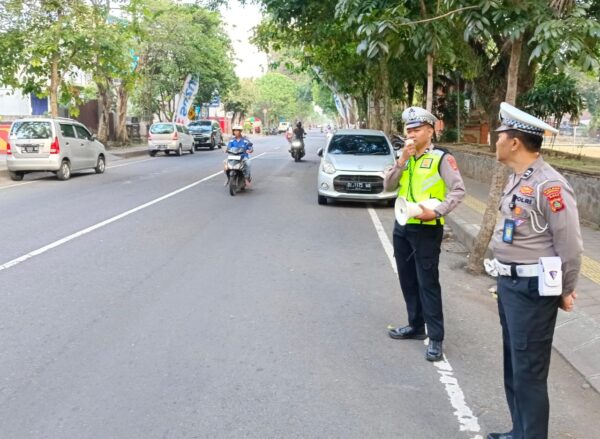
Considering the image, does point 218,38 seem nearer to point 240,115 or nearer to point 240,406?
point 240,115

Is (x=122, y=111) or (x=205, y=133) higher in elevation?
(x=122, y=111)

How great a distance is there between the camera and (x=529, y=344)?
113 inches

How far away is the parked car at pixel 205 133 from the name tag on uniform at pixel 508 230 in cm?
3412

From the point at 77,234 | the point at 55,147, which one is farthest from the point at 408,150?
the point at 55,147

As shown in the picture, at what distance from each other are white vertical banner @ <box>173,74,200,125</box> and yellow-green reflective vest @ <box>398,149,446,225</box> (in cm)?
3612

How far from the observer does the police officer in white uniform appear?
108 inches

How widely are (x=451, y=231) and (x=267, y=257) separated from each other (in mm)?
3869

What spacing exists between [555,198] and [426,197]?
1633 mm

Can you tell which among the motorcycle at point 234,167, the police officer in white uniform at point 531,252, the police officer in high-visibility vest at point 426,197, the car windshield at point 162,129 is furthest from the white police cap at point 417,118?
the car windshield at point 162,129

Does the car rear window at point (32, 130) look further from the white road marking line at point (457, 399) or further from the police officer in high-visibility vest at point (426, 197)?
the white road marking line at point (457, 399)

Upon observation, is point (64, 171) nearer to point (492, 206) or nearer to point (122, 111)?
point (492, 206)

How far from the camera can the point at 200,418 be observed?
3.47 metres

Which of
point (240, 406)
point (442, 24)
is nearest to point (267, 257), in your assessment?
point (240, 406)

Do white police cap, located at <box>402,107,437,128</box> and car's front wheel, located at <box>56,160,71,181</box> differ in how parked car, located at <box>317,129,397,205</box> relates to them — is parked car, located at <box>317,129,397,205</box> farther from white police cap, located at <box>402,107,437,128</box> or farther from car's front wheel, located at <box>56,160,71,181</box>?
car's front wheel, located at <box>56,160,71,181</box>
